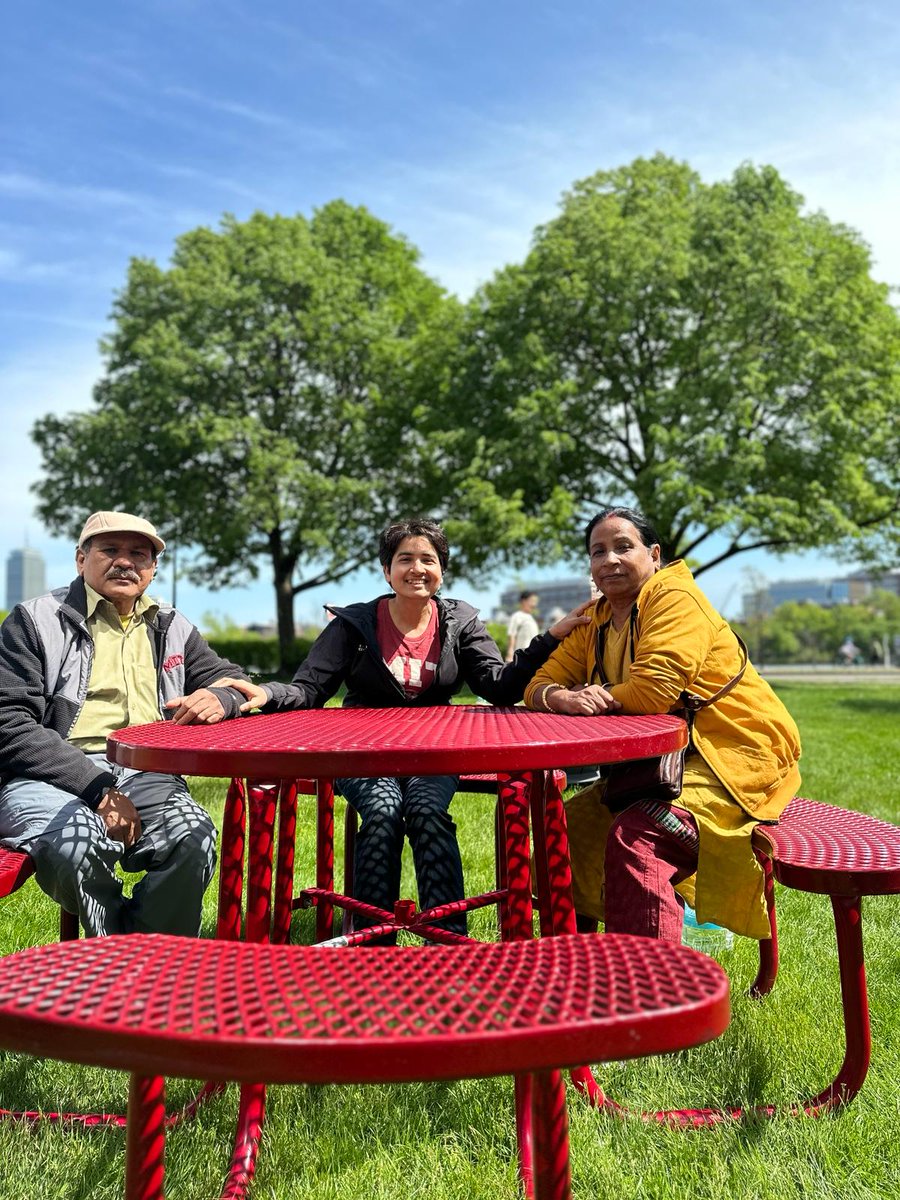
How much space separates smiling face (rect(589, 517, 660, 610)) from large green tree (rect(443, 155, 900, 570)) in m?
18.3

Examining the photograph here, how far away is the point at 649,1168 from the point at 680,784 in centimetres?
92

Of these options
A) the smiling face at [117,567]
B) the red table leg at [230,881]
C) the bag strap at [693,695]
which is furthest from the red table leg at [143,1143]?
the smiling face at [117,567]

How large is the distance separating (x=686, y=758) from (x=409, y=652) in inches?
44.0

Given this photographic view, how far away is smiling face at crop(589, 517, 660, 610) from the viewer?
307 centimetres

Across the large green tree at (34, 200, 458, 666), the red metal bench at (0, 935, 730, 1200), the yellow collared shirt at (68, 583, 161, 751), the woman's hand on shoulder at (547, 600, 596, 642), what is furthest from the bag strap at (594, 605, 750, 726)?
the large green tree at (34, 200, 458, 666)

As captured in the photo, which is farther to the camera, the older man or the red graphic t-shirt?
the red graphic t-shirt

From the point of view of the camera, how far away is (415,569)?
343 centimetres

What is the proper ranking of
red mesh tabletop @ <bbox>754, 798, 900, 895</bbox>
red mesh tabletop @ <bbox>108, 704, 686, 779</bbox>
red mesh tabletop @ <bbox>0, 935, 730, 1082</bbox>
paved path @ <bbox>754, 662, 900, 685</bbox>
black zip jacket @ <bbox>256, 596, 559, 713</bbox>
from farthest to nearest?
1. paved path @ <bbox>754, 662, 900, 685</bbox>
2. black zip jacket @ <bbox>256, 596, 559, 713</bbox>
3. red mesh tabletop @ <bbox>754, 798, 900, 895</bbox>
4. red mesh tabletop @ <bbox>108, 704, 686, 779</bbox>
5. red mesh tabletop @ <bbox>0, 935, 730, 1082</bbox>

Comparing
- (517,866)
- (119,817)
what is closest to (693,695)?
(517,866)

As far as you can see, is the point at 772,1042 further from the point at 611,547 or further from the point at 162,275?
the point at 162,275

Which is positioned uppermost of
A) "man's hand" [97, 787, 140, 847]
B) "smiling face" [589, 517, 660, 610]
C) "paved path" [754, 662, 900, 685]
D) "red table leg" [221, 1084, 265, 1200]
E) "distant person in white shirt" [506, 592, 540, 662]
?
"smiling face" [589, 517, 660, 610]

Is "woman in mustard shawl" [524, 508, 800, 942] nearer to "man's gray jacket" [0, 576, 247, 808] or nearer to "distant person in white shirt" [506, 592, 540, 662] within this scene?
"man's gray jacket" [0, 576, 247, 808]

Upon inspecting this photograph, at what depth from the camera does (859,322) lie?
72.9 ft

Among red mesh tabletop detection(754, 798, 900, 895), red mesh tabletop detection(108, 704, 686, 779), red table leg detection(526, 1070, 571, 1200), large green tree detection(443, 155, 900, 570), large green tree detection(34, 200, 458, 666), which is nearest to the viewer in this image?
red table leg detection(526, 1070, 571, 1200)
